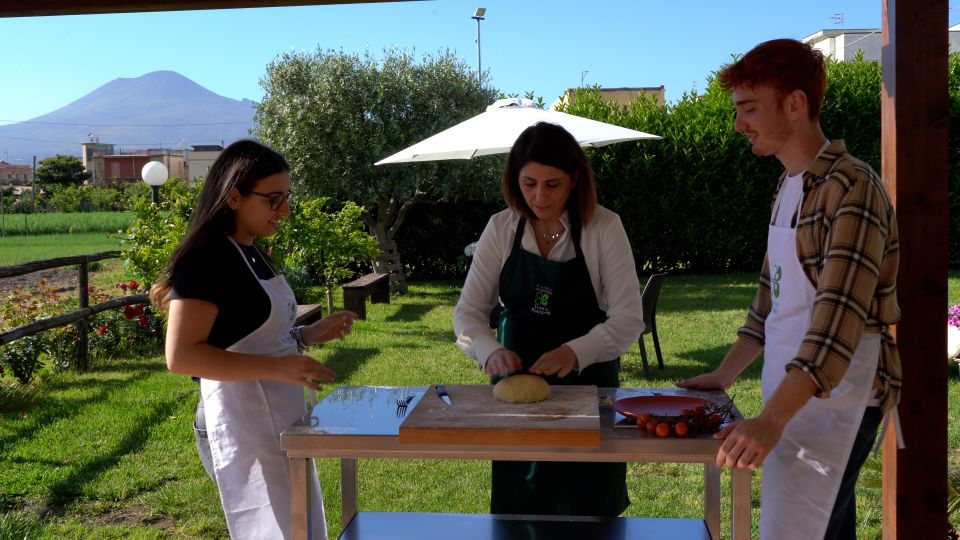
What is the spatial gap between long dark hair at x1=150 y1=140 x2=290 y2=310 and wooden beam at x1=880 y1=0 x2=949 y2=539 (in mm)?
1775

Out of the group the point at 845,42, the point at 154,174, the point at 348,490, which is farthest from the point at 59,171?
the point at 348,490

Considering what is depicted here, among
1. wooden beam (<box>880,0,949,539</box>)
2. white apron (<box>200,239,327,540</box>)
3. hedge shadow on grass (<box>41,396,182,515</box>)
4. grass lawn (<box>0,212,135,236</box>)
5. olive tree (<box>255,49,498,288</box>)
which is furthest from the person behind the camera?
grass lawn (<box>0,212,135,236</box>)

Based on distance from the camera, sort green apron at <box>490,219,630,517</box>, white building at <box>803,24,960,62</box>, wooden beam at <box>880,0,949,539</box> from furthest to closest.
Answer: white building at <box>803,24,960,62</box>
green apron at <box>490,219,630,517</box>
wooden beam at <box>880,0,949,539</box>

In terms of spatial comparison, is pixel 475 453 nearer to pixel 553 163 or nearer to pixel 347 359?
pixel 553 163

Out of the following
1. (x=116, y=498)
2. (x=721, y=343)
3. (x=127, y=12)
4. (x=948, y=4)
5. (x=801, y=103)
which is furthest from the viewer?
(x=721, y=343)

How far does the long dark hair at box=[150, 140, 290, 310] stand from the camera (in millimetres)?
2605

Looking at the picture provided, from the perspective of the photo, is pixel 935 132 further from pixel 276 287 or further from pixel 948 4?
pixel 276 287

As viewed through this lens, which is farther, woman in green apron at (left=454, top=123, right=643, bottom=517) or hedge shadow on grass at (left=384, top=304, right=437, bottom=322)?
hedge shadow on grass at (left=384, top=304, right=437, bottom=322)

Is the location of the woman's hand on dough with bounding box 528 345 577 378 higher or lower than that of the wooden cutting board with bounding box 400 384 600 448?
higher

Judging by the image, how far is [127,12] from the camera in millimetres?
3209

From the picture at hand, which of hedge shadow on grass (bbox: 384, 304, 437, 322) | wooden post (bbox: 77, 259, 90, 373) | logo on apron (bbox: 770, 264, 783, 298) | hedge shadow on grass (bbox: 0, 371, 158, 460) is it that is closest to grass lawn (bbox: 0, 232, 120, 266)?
hedge shadow on grass (bbox: 384, 304, 437, 322)

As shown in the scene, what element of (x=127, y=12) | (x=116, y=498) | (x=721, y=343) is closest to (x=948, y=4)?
(x=127, y=12)

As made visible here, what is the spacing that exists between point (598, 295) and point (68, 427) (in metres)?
5.08

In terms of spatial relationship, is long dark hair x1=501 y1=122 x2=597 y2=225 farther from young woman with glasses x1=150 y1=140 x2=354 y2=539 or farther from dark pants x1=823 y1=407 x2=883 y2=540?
dark pants x1=823 y1=407 x2=883 y2=540
